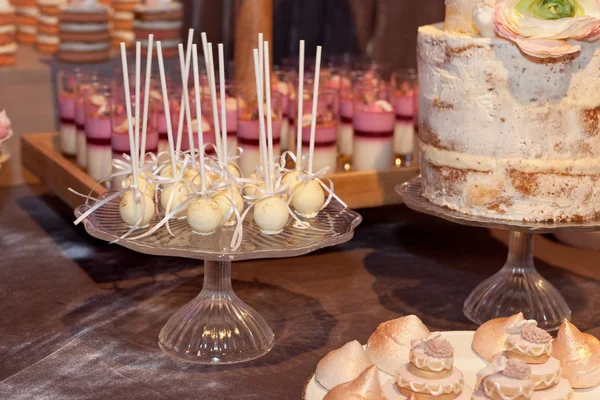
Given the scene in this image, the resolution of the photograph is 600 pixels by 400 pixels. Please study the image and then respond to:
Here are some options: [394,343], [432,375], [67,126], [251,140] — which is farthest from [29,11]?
[432,375]

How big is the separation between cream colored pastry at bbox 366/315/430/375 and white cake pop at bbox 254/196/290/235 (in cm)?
23

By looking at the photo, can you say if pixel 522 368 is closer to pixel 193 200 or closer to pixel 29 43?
pixel 193 200

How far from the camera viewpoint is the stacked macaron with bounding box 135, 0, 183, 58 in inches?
127

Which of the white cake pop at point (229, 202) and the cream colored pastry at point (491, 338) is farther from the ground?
the white cake pop at point (229, 202)

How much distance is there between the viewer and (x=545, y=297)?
1821 mm

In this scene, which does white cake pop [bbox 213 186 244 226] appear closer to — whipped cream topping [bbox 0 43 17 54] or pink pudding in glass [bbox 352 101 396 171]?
pink pudding in glass [bbox 352 101 396 171]

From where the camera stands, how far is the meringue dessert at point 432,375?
1.24 m

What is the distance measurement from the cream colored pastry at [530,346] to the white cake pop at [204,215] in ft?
1.61

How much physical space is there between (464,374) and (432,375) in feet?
0.55

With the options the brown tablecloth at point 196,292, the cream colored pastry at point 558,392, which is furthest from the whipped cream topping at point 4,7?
the cream colored pastry at point 558,392

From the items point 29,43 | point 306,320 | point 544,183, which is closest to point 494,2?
point 544,183

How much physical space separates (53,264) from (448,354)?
111cm

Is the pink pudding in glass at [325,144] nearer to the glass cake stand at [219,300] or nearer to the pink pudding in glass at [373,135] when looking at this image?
the pink pudding in glass at [373,135]

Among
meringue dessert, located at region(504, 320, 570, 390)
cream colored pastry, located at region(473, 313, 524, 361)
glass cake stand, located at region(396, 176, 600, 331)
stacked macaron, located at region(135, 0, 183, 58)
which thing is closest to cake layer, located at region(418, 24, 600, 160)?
glass cake stand, located at region(396, 176, 600, 331)
